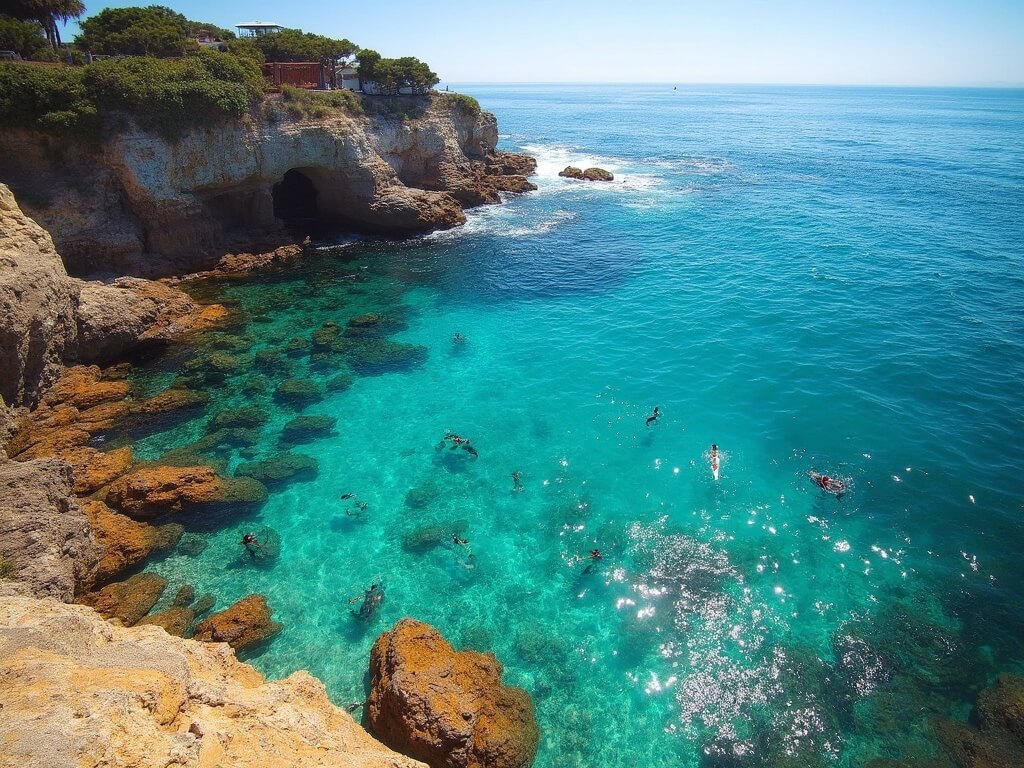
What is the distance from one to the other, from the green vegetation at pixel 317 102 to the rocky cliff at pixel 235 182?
66cm

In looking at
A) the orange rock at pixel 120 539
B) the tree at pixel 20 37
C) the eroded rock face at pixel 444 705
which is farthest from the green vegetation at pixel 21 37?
the eroded rock face at pixel 444 705

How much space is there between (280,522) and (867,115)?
7283 inches

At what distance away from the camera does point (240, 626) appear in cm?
1531

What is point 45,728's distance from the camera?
7.29 meters

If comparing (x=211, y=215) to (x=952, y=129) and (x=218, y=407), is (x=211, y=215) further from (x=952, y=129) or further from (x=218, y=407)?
(x=952, y=129)

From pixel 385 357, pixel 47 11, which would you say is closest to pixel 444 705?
pixel 385 357

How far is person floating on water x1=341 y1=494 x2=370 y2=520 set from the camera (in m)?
20.1

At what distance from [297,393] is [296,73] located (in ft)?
116

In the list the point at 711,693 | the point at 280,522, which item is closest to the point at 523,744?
the point at 711,693

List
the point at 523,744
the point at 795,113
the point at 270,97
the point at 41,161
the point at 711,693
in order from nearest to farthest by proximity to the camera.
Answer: the point at 523,744, the point at 711,693, the point at 41,161, the point at 270,97, the point at 795,113

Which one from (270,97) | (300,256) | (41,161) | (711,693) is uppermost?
(270,97)

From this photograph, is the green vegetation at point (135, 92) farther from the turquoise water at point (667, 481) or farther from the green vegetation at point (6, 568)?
the green vegetation at point (6, 568)

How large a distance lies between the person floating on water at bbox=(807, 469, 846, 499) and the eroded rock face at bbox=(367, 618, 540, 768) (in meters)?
14.4

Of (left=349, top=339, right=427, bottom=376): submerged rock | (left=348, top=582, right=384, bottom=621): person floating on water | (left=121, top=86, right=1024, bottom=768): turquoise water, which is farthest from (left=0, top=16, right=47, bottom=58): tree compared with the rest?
(left=348, top=582, right=384, bottom=621): person floating on water
